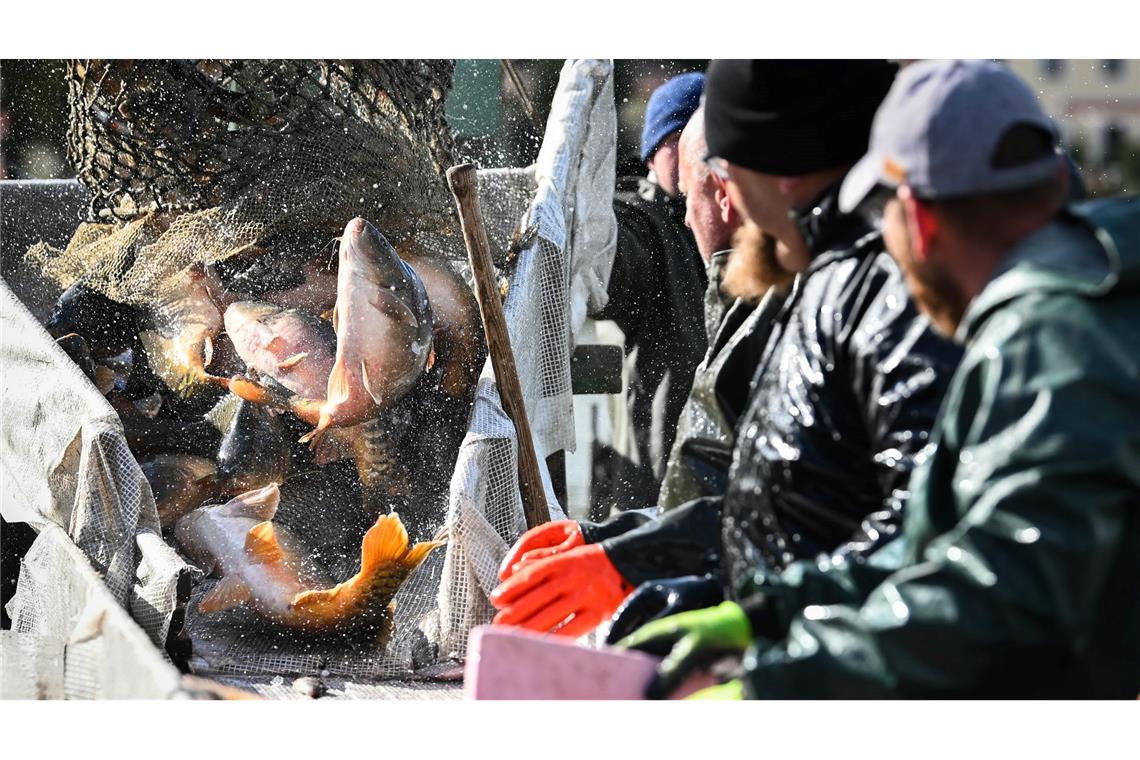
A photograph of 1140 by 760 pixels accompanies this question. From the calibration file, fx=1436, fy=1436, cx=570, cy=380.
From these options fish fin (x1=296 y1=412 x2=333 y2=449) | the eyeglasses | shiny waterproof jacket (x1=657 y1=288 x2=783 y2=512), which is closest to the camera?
the eyeglasses

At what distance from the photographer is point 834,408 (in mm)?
2229

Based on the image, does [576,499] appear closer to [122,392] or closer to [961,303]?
[122,392]

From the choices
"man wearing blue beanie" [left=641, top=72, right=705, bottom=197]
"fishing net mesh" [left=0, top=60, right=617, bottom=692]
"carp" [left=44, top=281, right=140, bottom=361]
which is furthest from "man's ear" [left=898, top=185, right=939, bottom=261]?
"carp" [left=44, top=281, right=140, bottom=361]

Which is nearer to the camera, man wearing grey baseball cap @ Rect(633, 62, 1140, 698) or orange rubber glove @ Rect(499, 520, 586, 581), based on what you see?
man wearing grey baseball cap @ Rect(633, 62, 1140, 698)

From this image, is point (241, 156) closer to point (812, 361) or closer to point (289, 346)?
point (289, 346)

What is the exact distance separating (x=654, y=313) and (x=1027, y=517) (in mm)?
4547

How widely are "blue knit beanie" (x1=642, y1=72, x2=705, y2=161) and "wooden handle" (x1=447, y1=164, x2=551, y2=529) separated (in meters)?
0.84

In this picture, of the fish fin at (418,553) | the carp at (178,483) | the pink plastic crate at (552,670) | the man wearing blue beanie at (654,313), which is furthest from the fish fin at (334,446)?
the pink plastic crate at (552,670)

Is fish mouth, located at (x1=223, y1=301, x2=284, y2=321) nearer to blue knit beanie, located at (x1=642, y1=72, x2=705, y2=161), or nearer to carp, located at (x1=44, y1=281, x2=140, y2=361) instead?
carp, located at (x1=44, y1=281, x2=140, y2=361)

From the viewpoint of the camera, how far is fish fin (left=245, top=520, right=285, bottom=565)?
→ 15.9 ft

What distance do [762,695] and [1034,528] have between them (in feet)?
1.35

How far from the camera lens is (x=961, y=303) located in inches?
75.1

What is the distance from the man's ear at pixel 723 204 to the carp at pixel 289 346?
178 centimetres

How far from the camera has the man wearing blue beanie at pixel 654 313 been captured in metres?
6.01
